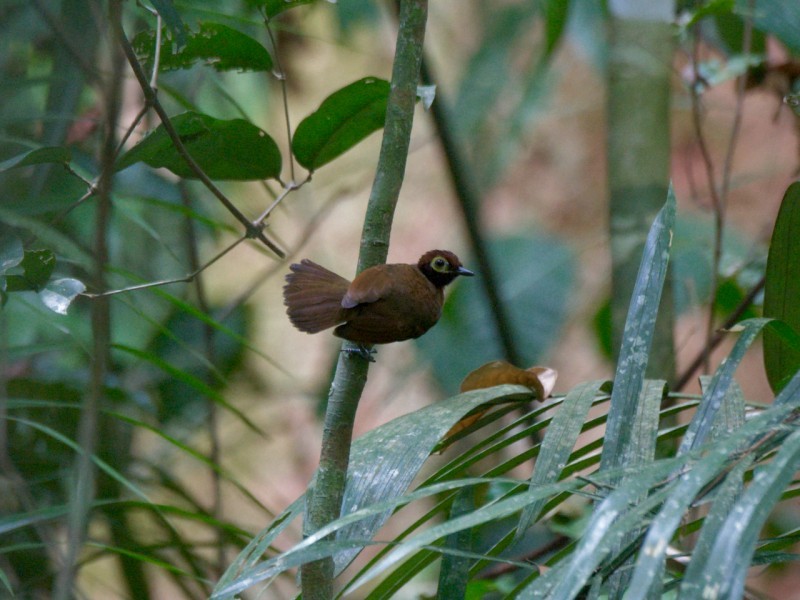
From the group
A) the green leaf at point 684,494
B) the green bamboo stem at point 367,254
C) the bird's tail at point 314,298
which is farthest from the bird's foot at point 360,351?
the green leaf at point 684,494

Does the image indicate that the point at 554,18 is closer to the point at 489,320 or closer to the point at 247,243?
the point at 247,243

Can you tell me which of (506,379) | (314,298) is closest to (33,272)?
(314,298)

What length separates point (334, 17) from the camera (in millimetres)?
3957

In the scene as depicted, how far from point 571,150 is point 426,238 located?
3.96ft

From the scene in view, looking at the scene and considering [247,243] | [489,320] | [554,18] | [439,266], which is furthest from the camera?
[489,320]

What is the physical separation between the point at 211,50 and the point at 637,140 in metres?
1.06

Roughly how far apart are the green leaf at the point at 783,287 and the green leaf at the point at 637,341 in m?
0.24

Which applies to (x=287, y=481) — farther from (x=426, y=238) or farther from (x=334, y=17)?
(x=334, y=17)

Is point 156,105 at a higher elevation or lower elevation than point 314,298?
higher

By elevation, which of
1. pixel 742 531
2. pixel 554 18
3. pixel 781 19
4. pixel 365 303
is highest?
pixel 554 18

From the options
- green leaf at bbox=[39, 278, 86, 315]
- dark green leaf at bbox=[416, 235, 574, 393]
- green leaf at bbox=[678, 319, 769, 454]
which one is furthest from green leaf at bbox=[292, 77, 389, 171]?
dark green leaf at bbox=[416, 235, 574, 393]

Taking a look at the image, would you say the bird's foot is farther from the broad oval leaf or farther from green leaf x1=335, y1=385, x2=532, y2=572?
the broad oval leaf

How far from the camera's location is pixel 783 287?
1215mm

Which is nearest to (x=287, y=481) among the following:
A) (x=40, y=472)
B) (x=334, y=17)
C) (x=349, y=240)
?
(x=349, y=240)
